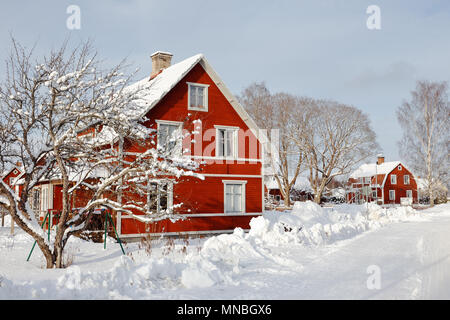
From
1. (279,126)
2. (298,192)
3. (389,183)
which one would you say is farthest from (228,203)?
(389,183)

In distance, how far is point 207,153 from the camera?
20531 mm

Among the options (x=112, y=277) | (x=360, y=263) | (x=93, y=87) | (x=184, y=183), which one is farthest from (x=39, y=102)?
(x=360, y=263)

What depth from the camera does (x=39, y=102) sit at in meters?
11.8

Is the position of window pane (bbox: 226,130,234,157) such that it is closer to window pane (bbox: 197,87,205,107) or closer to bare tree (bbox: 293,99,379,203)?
window pane (bbox: 197,87,205,107)

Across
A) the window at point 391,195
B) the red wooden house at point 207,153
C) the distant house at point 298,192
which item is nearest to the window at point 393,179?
the window at point 391,195

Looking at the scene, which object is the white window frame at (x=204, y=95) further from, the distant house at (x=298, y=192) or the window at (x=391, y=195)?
the window at (x=391, y=195)

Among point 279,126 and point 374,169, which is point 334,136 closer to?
point 279,126

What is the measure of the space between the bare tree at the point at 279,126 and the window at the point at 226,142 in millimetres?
17913

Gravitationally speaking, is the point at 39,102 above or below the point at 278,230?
above

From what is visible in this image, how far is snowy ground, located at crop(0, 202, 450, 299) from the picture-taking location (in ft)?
25.6

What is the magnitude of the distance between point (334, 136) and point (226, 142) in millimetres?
21584

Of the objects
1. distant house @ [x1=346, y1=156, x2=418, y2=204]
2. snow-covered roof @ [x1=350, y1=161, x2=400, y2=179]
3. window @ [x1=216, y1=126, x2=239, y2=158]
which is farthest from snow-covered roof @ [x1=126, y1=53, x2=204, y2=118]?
snow-covered roof @ [x1=350, y1=161, x2=400, y2=179]
